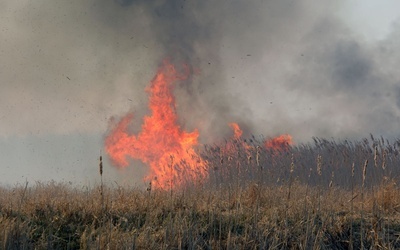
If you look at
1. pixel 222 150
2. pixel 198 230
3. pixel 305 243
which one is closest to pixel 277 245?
pixel 305 243

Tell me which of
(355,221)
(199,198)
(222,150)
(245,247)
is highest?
(222,150)

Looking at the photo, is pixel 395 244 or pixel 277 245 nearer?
pixel 277 245

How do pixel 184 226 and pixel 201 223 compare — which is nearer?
pixel 184 226

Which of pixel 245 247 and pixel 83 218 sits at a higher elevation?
pixel 83 218

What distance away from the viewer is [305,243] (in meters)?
4.84

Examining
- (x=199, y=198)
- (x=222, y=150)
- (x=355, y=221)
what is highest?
(x=222, y=150)

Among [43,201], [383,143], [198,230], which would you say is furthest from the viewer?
[383,143]

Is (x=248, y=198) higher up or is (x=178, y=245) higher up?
(x=248, y=198)

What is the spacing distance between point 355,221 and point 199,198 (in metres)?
2.51

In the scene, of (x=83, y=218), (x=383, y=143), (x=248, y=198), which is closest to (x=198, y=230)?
(x=83, y=218)

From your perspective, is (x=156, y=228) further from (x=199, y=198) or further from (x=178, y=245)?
(x=199, y=198)

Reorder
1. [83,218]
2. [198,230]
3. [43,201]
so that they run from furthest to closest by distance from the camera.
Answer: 1. [43,201]
2. [83,218]
3. [198,230]

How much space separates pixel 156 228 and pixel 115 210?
934 mm

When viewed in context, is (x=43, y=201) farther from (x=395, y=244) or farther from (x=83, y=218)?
(x=395, y=244)
